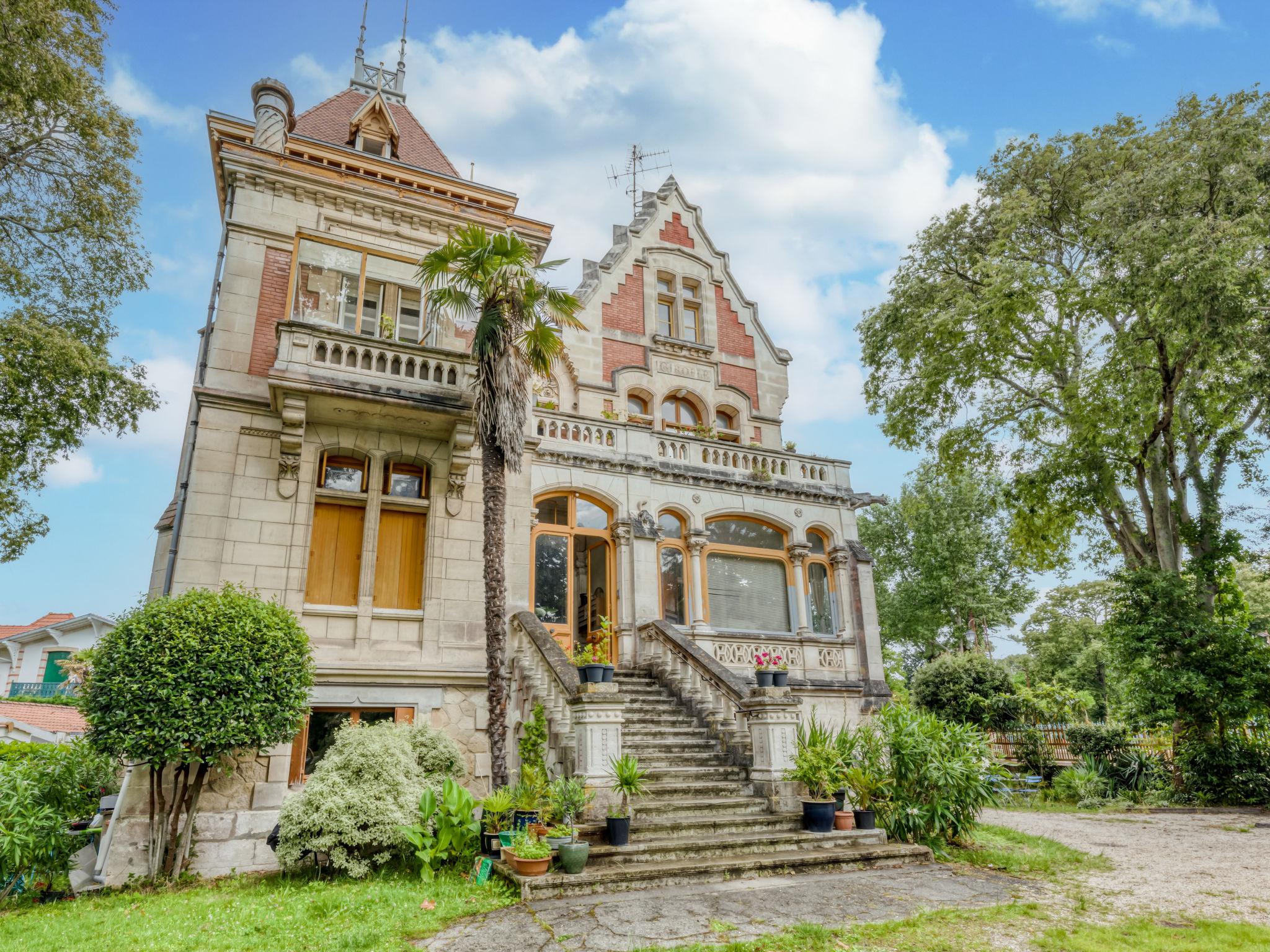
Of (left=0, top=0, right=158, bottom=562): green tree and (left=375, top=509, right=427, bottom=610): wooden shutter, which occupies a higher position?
(left=0, top=0, right=158, bottom=562): green tree

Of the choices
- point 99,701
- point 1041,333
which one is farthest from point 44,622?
point 1041,333

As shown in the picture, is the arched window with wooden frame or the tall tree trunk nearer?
the tall tree trunk

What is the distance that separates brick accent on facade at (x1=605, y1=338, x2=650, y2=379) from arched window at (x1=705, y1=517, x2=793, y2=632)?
182 inches

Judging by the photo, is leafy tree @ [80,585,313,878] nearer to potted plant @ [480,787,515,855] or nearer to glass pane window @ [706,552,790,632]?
potted plant @ [480,787,515,855]

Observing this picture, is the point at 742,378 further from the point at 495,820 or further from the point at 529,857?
the point at 529,857

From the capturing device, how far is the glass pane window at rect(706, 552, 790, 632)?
1584cm

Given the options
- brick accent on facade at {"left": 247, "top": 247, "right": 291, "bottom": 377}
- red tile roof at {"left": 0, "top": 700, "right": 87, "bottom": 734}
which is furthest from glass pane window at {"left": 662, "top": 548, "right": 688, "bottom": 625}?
red tile roof at {"left": 0, "top": 700, "right": 87, "bottom": 734}

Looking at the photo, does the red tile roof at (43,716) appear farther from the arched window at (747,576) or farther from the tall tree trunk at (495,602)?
the arched window at (747,576)

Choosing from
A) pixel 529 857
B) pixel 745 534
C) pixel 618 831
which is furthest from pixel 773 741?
pixel 745 534

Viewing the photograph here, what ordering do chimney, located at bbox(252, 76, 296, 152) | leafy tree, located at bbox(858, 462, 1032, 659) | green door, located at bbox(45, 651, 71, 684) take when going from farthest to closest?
green door, located at bbox(45, 651, 71, 684)
leafy tree, located at bbox(858, 462, 1032, 659)
chimney, located at bbox(252, 76, 296, 152)

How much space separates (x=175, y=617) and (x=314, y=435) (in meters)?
3.57

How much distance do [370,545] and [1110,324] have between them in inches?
695

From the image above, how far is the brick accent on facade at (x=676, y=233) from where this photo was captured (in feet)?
66.4

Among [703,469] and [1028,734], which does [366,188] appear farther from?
[1028,734]
